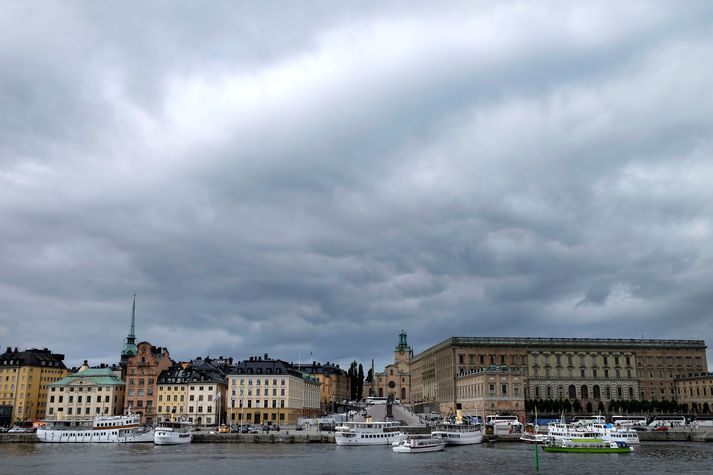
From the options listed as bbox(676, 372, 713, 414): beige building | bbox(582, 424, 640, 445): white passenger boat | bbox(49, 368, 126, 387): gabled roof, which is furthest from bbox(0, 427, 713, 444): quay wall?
bbox(676, 372, 713, 414): beige building

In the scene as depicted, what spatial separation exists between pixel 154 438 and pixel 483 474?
6598 cm

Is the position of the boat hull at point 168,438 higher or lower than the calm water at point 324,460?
higher

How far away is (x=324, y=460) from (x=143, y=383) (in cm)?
8034

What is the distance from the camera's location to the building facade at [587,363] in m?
173

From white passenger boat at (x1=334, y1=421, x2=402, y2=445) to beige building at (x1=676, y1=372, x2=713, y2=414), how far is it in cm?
8639

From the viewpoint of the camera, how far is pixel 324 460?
8744 cm

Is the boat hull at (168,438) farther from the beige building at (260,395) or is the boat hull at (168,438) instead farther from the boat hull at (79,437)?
the beige building at (260,395)

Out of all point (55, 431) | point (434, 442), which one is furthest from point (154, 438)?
point (434, 442)

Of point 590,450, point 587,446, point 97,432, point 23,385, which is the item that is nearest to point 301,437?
point 97,432

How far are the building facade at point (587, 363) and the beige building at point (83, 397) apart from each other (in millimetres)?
81033

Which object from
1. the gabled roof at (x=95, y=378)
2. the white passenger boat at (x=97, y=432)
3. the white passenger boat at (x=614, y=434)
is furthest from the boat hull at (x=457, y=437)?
the gabled roof at (x=95, y=378)

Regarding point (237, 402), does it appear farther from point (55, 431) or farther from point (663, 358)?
point (663, 358)

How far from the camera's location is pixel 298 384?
542ft

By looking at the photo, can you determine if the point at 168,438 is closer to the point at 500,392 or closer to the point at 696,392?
the point at 500,392
